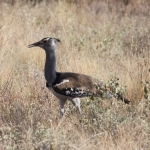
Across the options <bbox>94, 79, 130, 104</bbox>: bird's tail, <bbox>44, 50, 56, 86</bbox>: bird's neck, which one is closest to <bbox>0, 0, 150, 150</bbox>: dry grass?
<bbox>94, 79, 130, 104</bbox>: bird's tail

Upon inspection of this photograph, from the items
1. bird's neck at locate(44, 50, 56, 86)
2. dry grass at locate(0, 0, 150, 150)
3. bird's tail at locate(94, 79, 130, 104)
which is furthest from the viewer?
bird's neck at locate(44, 50, 56, 86)

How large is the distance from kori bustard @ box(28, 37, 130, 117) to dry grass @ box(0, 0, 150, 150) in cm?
13

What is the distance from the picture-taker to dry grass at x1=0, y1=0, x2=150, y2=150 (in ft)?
16.1

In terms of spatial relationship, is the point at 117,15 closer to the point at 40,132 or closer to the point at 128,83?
the point at 128,83

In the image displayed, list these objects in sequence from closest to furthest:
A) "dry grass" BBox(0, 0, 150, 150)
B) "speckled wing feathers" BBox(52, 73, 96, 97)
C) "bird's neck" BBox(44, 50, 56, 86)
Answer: "dry grass" BBox(0, 0, 150, 150) < "speckled wing feathers" BBox(52, 73, 96, 97) < "bird's neck" BBox(44, 50, 56, 86)

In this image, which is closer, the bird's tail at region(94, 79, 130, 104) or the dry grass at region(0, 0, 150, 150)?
the dry grass at region(0, 0, 150, 150)

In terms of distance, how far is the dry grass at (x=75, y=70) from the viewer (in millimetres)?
4922

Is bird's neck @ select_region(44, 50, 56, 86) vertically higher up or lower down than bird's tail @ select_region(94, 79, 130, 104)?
higher up

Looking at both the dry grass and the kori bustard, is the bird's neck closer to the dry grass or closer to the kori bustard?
the kori bustard

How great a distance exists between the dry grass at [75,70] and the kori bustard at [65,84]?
13 cm

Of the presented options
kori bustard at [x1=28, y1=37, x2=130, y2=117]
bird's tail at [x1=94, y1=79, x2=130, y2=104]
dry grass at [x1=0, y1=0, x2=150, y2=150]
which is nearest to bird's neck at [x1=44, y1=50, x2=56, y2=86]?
kori bustard at [x1=28, y1=37, x2=130, y2=117]

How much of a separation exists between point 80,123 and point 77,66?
203cm

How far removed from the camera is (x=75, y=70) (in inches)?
289

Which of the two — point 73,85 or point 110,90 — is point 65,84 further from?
point 110,90
